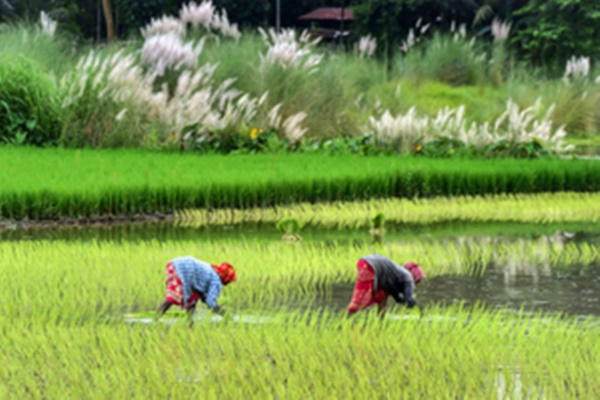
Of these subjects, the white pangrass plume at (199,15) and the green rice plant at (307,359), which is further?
the white pangrass plume at (199,15)

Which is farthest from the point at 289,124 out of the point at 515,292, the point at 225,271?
the point at 225,271

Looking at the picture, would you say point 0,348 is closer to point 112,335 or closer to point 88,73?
point 112,335

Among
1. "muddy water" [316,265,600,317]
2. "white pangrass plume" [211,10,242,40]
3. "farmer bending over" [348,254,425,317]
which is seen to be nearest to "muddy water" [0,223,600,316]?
"muddy water" [316,265,600,317]

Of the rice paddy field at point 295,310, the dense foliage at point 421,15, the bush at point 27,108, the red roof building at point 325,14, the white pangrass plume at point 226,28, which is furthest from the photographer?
the red roof building at point 325,14

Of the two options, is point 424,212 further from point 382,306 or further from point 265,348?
point 265,348

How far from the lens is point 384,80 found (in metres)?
26.0

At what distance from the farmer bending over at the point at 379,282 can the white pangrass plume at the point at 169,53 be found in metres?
13.7

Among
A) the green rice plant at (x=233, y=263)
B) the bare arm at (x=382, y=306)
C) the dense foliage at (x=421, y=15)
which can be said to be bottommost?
the dense foliage at (x=421, y=15)

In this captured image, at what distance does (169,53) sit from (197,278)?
1400 cm

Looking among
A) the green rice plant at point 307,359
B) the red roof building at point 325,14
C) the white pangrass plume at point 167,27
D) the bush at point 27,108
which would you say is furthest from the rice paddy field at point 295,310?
the red roof building at point 325,14

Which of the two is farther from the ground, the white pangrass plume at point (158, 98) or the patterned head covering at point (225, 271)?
the patterned head covering at point (225, 271)

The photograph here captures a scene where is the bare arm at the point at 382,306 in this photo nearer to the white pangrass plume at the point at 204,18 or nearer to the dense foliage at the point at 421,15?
the white pangrass plume at the point at 204,18

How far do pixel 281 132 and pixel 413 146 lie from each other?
2.03m

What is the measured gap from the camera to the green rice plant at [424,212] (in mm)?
13320
